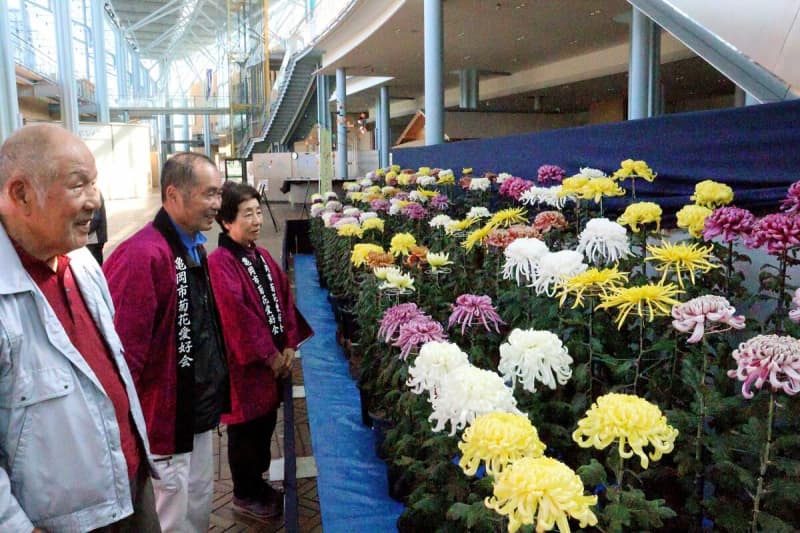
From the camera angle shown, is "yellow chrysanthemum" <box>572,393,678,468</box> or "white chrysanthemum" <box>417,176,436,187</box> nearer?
"yellow chrysanthemum" <box>572,393,678,468</box>

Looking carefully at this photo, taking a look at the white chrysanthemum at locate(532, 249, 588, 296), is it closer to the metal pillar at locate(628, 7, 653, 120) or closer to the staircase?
the metal pillar at locate(628, 7, 653, 120)

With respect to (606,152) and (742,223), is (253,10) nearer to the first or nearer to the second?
(606,152)

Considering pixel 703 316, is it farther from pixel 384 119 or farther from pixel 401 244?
pixel 384 119

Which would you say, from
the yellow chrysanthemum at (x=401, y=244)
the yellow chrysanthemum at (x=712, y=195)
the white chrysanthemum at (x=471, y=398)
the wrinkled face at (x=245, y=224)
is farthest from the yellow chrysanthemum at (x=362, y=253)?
the white chrysanthemum at (x=471, y=398)

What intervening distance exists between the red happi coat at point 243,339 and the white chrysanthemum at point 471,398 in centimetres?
129

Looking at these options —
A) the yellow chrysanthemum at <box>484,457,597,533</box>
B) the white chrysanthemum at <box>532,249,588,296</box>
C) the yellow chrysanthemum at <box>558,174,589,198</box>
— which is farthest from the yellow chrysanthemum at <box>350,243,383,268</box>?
the yellow chrysanthemum at <box>484,457,597,533</box>

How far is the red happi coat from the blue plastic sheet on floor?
42 centimetres

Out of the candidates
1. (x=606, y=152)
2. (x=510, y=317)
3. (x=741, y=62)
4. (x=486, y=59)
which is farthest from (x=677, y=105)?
(x=510, y=317)

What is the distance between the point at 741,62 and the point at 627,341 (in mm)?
3867

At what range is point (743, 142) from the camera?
10.8 feet

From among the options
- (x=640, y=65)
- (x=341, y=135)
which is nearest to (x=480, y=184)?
(x=640, y=65)

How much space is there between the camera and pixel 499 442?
1102mm

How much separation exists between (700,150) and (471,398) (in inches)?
112

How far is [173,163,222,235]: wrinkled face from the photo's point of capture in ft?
7.06
